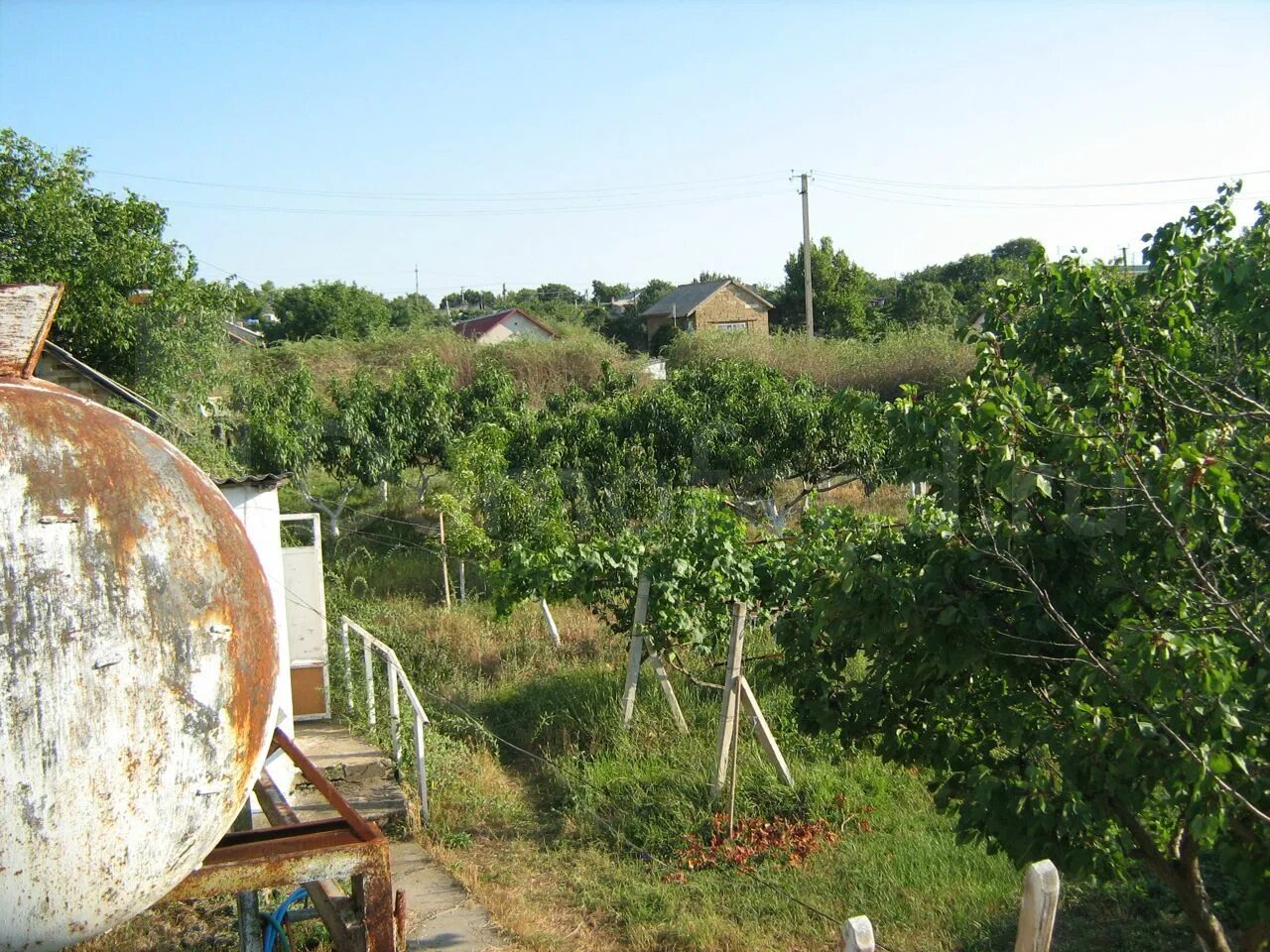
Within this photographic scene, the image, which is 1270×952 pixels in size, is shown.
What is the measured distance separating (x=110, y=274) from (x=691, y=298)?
3425 cm

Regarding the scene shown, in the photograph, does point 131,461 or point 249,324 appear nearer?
point 131,461

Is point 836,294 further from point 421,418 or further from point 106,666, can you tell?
point 106,666

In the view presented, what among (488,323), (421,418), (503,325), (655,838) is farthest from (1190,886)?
(503,325)

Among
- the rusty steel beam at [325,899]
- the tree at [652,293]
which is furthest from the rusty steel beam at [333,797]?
the tree at [652,293]

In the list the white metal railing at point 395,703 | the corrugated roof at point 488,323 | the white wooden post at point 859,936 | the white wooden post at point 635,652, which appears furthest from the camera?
the corrugated roof at point 488,323

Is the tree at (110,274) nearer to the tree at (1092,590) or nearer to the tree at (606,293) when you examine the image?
the tree at (1092,590)

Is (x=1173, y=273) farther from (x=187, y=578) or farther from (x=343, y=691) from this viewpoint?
(x=343, y=691)

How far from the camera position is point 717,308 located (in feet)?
157

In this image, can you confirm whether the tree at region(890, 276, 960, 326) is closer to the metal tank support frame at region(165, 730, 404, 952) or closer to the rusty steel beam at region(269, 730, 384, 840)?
the rusty steel beam at region(269, 730, 384, 840)

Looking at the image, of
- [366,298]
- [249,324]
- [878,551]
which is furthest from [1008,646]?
[249,324]

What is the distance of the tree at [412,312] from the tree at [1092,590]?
45176 millimetres

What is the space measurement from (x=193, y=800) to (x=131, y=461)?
1.02 meters

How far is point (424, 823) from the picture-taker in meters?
8.27

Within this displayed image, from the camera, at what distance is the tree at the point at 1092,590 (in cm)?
347
